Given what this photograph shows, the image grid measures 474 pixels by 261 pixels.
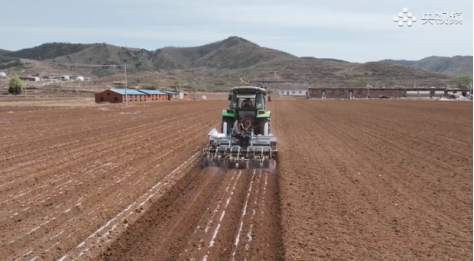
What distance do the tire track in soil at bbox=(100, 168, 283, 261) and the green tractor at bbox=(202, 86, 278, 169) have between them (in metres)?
2.41

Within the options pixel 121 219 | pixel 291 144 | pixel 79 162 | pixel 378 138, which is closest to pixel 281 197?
pixel 121 219

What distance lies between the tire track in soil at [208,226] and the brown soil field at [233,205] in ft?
0.07

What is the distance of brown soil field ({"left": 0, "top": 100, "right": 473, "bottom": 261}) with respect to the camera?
21.1ft

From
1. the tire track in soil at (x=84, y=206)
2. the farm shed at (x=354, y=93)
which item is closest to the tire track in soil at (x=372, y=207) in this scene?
the tire track in soil at (x=84, y=206)

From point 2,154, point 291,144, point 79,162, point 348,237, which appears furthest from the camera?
point 291,144

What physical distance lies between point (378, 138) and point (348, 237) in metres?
13.8

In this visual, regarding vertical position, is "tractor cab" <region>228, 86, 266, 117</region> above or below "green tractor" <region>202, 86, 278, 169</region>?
above

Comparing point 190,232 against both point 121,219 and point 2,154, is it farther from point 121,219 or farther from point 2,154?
point 2,154

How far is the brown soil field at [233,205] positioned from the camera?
6438 mm

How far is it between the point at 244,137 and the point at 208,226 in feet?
21.6

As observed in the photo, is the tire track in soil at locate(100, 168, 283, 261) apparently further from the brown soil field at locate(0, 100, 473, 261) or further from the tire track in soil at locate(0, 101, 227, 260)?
the tire track in soil at locate(0, 101, 227, 260)

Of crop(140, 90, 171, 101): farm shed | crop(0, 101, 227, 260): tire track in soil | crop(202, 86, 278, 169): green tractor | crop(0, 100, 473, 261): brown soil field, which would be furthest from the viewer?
crop(140, 90, 171, 101): farm shed

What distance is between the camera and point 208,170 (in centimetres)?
1246

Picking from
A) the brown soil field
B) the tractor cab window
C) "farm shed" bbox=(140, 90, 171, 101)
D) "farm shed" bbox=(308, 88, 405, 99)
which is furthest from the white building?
the tractor cab window
